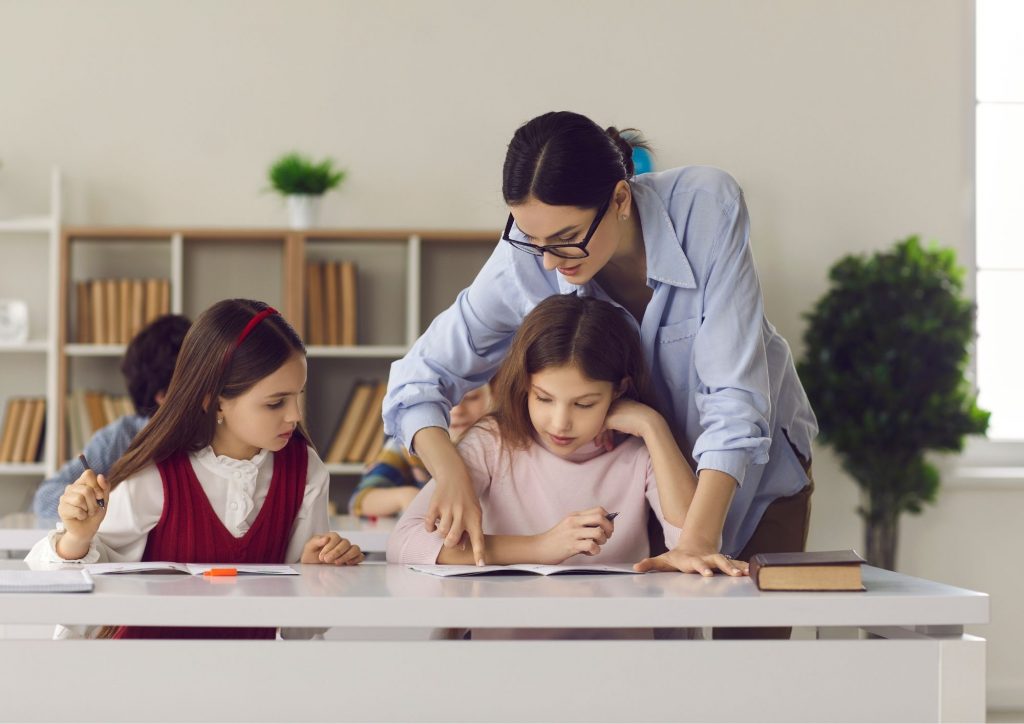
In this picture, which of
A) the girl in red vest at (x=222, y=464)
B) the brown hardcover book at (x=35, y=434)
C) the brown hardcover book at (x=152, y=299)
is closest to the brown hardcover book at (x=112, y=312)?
the brown hardcover book at (x=152, y=299)

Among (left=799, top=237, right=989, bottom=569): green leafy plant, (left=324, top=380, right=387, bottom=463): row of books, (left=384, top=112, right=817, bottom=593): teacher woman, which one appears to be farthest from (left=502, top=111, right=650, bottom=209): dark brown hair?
(left=799, top=237, right=989, bottom=569): green leafy plant

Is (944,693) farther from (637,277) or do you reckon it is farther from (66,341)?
(66,341)

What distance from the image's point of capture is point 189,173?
4.29 metres

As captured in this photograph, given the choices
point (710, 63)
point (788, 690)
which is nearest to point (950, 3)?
point (710, 63)

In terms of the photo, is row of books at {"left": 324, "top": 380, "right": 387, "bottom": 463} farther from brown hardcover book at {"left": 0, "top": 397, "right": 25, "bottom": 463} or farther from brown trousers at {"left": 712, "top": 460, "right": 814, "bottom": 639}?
brown trousers at {"left": 712, "top": 460, "right": 814, "bottom": 639}

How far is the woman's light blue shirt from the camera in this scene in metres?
1.48

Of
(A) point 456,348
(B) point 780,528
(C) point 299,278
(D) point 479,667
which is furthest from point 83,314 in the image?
(D) point 479,667

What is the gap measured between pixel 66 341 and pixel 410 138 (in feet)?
4.83

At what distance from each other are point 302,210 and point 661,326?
2645 millimetres

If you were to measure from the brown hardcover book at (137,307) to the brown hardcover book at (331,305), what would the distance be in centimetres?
65

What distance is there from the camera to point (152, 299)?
13.1 feet

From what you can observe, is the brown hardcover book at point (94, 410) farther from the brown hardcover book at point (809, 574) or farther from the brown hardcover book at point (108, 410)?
the brown hardcover book at point (809, 574)

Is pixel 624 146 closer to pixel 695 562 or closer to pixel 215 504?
pixel 695 562

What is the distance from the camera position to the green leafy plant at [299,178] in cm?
400
